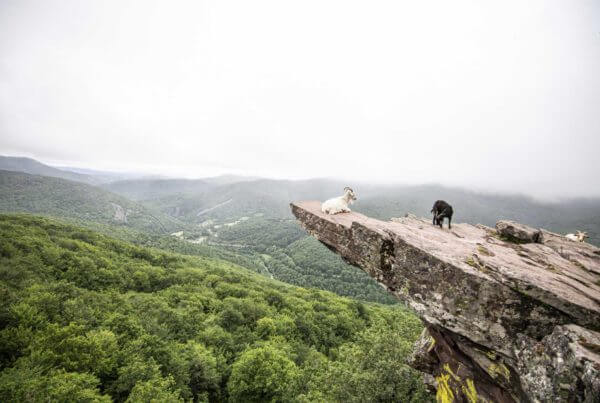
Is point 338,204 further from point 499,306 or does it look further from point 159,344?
point 159,344

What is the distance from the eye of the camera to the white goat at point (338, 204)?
533 inches

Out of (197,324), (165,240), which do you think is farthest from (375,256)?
(165,240)

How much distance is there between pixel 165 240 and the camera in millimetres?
166375

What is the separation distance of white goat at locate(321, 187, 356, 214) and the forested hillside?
1264cm

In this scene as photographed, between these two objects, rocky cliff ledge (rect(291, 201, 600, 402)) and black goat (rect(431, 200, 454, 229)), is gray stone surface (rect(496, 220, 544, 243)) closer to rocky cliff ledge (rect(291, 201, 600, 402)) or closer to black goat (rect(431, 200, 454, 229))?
rocky cliff ledge (rect(291, 201, 600, 402))

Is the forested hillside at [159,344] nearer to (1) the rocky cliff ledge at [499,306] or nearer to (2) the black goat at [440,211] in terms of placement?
(1) the rocky cliff ledge at [499,306]

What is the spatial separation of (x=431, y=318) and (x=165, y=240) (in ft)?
622

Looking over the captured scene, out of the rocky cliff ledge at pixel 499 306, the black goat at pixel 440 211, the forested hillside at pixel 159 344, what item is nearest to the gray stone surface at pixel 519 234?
the rocky cliff ledge at pixel 499 306

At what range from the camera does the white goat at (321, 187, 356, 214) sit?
1355cm

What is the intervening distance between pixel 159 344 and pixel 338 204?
1039 inches

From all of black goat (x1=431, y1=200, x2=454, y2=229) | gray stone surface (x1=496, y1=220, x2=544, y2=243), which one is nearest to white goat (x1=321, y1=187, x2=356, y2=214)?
black goat (x1=431, y1=200, x2=454, y2=229)

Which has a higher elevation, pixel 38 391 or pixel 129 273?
pixel 38 391

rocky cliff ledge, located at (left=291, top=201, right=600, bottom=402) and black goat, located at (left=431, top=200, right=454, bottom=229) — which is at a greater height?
black goat, located at (left=431, top=200, right=454, bottom=229)

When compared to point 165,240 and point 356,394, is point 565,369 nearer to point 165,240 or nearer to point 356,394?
point 356,394
